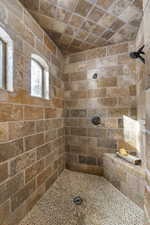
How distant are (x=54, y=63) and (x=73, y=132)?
141 cm

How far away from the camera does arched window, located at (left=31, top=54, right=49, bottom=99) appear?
171 centimetres

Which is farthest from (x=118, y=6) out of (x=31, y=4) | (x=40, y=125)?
(x=40, y=125)

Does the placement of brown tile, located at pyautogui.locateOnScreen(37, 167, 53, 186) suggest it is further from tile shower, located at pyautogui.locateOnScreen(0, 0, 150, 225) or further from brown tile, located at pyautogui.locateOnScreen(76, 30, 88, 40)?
brown tile, located at pyautogui.locateOnScreen(76, 30, 88, 40)

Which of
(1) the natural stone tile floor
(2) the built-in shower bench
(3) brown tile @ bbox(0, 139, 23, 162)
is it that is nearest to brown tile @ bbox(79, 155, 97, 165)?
(2) the built-in shower bench

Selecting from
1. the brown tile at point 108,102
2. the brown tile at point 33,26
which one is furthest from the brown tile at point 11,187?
the brown tile at point 33,26

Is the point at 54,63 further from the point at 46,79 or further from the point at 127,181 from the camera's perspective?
the point at 127,181

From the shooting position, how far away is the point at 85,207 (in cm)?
152

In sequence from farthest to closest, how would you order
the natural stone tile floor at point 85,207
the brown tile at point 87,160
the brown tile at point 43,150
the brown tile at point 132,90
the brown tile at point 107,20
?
the brown tile at point 87,160, the brown tile at point 132,90, the brown tile at point 43,150, the brown tile at point 107,20, the natural stone tile floor at point 85,207

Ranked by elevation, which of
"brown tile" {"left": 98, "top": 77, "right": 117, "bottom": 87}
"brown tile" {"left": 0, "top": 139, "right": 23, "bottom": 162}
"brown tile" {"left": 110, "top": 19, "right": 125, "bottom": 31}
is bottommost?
→ "brown tile" {"left": 0, "top": 139, "right": 23, "bottom": 162}

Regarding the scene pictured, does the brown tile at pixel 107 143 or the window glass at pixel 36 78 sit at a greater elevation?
the window glass at pixel 36 78

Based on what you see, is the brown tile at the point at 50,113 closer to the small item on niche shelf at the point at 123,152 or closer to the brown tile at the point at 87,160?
the brown tile at the point at 87,160

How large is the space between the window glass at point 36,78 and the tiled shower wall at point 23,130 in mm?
163

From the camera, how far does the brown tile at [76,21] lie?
1.58 m

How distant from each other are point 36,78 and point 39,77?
87mm
